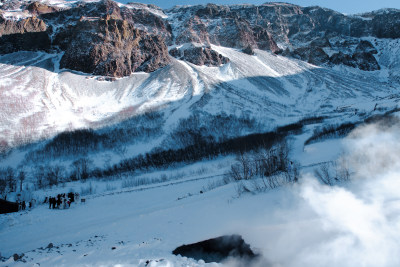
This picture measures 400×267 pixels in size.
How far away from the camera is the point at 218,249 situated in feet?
48.3

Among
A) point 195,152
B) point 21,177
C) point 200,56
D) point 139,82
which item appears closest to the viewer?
point 21,177

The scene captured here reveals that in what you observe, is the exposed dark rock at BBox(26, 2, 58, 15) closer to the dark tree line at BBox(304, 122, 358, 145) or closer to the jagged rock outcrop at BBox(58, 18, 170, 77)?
the jagged rock outcrop at BBox(58, 18, 170, 77)

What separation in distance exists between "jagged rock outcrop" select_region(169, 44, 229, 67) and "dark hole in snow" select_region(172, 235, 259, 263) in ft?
477

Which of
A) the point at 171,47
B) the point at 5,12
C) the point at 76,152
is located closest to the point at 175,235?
the point at 76,152

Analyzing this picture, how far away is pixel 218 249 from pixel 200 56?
150 m

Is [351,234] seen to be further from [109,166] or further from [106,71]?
[106,71]

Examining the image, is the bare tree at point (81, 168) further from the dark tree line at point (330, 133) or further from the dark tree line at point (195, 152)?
the dark tree line at point (330, 133)

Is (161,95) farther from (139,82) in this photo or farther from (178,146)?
(178,146)

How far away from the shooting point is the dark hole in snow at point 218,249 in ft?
45.0

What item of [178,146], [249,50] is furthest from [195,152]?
[249,50]

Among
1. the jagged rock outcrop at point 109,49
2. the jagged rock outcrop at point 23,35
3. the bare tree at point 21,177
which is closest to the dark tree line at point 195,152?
the bare tree at point 21,177

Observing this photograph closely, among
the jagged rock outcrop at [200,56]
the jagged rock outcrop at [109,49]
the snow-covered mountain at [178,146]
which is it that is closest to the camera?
→ the snow-covered mountain at [178,146]

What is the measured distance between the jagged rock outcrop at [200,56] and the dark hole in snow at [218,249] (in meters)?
145

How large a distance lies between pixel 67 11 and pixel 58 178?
13557 cm
